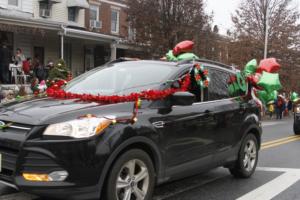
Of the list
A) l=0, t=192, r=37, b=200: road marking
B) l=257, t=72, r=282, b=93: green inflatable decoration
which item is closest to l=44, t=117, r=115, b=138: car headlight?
l=0, t=192, r=37, b=200: road marking

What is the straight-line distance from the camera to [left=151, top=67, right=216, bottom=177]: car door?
5408 mm

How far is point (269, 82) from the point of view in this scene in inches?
346

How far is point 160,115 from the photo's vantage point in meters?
5.36

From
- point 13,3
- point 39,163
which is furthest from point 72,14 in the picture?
point 39,163

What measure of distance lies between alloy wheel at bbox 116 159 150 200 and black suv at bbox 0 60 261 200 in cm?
1

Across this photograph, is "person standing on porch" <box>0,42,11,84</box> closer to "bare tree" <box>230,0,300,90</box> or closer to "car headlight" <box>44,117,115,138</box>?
"car headlight" <box>44,117,115,138</box>

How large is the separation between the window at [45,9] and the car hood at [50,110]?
68.1 feet

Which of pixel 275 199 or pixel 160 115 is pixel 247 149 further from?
pixel 160 115

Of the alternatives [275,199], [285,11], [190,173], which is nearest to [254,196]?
[275,199]

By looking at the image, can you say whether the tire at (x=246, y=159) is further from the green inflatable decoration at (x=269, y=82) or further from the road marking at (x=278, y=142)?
the road marking at (x=278, y=142)

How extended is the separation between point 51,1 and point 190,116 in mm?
20792

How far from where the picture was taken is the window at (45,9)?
2512 centimetres

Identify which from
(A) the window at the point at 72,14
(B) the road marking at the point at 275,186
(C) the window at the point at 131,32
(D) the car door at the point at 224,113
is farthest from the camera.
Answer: (A) the window at the point at 72,14

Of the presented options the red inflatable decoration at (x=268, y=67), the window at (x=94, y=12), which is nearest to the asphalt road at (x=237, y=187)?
the red inflatable decoration at (x=268, y=67)
